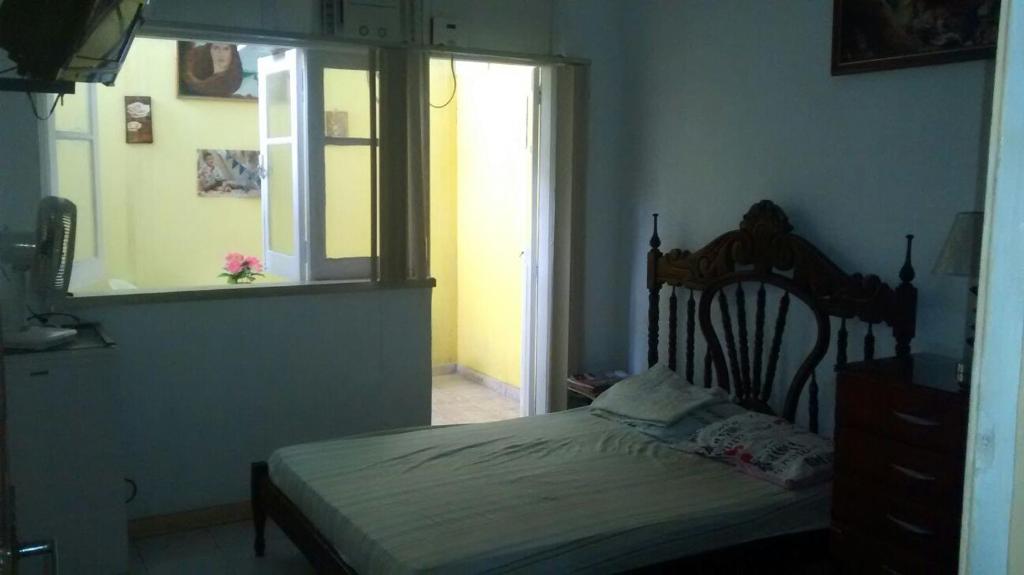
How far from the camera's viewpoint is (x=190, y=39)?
3611 mm

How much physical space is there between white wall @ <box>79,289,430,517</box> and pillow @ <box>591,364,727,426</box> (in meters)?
0.95

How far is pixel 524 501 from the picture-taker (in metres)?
2.85

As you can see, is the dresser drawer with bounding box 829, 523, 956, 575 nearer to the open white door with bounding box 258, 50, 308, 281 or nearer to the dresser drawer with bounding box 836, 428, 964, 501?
the dresser drawer with bounding box 836, 428, 964, 501

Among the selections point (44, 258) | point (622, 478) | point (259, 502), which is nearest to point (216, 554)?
point (259, 502)

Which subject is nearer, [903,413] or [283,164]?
[903,413]

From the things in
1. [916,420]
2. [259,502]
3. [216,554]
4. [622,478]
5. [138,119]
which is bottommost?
[216,554]

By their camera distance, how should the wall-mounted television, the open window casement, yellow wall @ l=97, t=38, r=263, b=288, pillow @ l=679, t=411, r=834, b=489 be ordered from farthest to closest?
yellow wall @ l=97, t=38, r=263, b=288 → the open window casement → pillow @ l=679, t=411, r=834, b=489 → the wall-mounted television

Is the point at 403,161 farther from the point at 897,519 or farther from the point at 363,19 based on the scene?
the point at 897,519

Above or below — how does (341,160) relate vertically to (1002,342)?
above

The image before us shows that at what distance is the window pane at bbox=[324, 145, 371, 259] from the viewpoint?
4.05 meters

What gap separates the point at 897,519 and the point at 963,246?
837 mm

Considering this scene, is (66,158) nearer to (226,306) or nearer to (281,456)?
(226,306)

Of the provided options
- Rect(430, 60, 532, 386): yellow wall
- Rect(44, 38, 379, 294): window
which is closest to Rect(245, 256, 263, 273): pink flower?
Rect(44, 38, 379, 294): window

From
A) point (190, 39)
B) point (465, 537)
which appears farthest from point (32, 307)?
point (465, 537)
